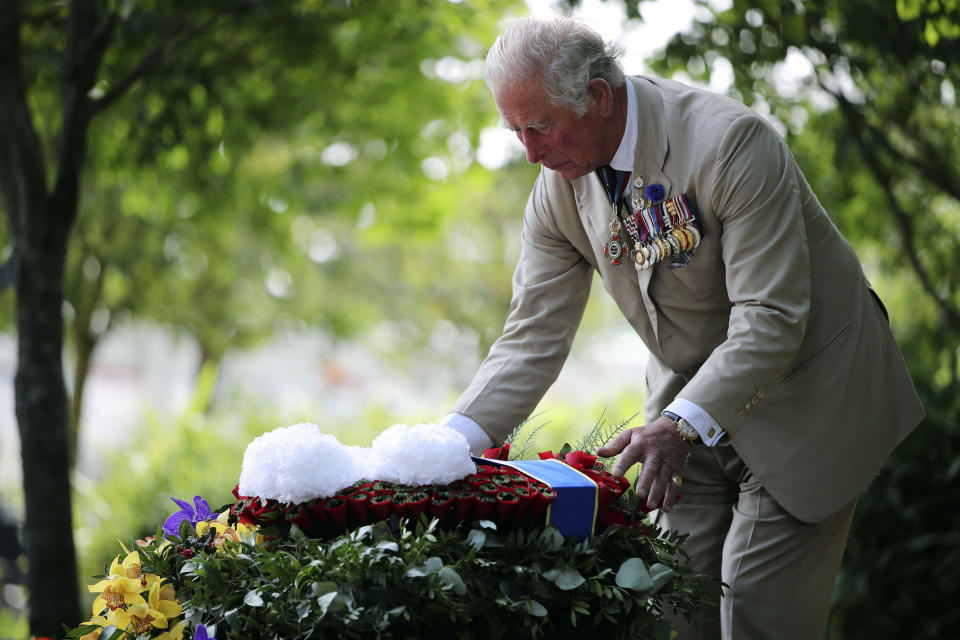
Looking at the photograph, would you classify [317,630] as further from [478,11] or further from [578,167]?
[478,11]

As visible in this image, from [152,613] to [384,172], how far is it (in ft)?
17.0

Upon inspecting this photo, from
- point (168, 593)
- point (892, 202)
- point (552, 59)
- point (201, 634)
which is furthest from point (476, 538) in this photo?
point (892, 202)

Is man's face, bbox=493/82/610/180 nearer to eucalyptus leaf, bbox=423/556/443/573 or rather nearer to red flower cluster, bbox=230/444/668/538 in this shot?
red flower cluster, bbox=230/444/668/538

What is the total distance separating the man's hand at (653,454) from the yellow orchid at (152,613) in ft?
2.93

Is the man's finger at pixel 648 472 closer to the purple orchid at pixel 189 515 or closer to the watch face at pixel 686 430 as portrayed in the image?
the watch face at pixel 686 430

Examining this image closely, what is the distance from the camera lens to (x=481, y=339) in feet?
42.6

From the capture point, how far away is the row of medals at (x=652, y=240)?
82.3 inches

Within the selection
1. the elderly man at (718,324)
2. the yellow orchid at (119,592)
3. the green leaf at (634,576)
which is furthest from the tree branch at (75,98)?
the green leaf at (634,576)

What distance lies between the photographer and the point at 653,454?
6.03 ft

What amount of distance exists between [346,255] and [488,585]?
453 inches

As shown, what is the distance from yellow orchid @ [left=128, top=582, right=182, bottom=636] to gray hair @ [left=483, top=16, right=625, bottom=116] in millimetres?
1285

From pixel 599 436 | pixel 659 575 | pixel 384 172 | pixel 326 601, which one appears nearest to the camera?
pixel 326 601

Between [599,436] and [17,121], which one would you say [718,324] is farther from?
[17,121]

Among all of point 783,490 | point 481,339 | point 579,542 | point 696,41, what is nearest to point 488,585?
point 579,542
